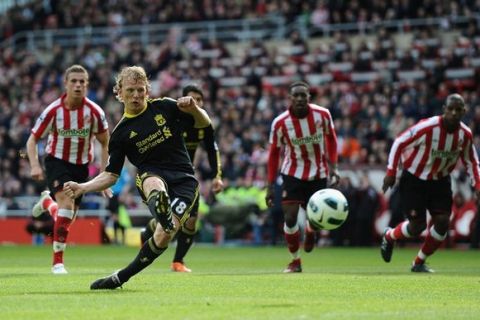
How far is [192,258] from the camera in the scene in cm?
1916

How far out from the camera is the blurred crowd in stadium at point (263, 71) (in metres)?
27.2

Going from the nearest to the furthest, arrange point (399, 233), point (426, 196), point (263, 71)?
point (426, 196), point (399, 233), point (263, 71)

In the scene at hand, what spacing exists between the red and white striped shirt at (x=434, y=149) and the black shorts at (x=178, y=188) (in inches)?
163

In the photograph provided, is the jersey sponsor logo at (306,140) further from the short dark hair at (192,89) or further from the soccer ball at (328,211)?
the soccer ball at (328,211)

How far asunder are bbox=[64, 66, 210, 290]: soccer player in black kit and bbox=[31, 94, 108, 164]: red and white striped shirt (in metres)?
3.43

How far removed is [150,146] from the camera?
1040cm

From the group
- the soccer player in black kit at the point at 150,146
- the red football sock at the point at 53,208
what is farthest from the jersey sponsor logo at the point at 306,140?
the soccer player in black kit at the point at 150,146

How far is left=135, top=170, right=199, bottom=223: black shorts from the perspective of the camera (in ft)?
33.8

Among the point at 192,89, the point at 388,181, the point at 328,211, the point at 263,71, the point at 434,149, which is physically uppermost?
the point at 263,71

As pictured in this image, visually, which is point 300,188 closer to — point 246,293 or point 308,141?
point 308,141

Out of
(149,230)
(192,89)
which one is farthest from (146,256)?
(192,89)

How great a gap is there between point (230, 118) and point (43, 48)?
11.8 m

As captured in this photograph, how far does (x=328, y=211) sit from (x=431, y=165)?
193 centimetres

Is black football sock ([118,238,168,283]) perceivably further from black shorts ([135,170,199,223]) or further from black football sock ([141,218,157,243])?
black football sock ([141,218,157,243])
